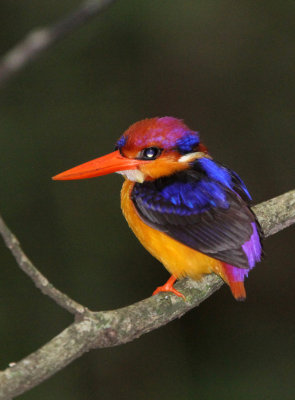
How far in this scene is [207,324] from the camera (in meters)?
4.30

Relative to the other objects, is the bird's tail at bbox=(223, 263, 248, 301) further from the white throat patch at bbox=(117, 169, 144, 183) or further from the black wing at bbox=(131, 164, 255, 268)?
the white throat patch at bbox=(117, 169, 144, 183)

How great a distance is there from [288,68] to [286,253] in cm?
140

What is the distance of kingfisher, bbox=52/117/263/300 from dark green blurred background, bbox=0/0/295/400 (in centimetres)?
177

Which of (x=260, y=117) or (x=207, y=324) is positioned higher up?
(x=260, y=117)

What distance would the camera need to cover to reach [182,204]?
2.58m

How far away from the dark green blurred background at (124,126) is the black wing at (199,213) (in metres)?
1.83

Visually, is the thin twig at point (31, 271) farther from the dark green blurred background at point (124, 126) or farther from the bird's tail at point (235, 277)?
the dark green blurred background at point (124, 126)

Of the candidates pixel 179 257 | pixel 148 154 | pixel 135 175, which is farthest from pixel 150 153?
pixel 179 257

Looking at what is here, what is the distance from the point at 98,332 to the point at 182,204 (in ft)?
2.51

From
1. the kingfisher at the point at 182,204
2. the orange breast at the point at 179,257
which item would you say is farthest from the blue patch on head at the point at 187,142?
the orange breast at the point at 179,257

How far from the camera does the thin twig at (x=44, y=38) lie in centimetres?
→ 142

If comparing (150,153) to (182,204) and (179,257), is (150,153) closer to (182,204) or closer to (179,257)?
(182,204)

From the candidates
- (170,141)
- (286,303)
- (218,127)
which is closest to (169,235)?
(170,141)

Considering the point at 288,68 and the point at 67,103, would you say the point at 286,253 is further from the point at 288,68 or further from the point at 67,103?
the point at 67,103
